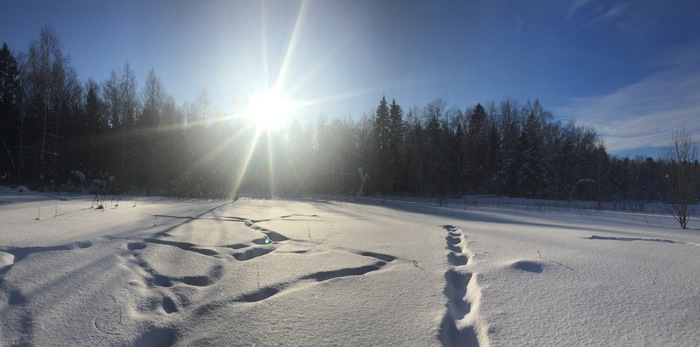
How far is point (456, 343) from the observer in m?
1.94

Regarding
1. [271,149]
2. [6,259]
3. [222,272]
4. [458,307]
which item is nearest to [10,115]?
[271,149]

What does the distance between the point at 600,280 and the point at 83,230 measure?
616 centimetres

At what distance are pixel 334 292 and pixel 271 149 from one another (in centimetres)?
3713

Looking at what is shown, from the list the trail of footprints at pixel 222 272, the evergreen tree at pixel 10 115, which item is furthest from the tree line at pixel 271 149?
the trail of footprints at pixel 222 272

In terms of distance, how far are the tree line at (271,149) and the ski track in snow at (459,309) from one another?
58.1 ft

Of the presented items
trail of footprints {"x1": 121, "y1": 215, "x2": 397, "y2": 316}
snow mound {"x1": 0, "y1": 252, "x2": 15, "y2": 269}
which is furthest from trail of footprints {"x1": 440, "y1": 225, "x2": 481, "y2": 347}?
snow mound {"x1": 0, "y1": 252, "x2": 15, "y2": 269}

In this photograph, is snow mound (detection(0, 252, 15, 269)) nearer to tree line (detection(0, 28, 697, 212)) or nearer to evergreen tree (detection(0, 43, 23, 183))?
tree line (detection(0, 28, 697, 212))

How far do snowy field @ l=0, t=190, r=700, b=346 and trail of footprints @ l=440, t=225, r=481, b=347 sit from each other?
0.01m

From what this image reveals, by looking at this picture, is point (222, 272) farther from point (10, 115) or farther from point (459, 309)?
point (10, 115)

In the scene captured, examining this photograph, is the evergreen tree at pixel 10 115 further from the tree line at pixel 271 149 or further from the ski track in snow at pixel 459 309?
the ski track in snow at pixel 459 309

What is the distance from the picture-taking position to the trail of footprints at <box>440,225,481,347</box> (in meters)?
1.98

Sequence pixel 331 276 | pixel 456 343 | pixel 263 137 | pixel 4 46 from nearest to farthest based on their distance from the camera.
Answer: pixel 456 343 → pixel 331 276 → pixel 4 46 → pixel 263 137

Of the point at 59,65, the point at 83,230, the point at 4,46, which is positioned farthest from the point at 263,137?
the point at 83,230

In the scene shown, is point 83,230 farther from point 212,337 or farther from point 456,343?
point 456,343
